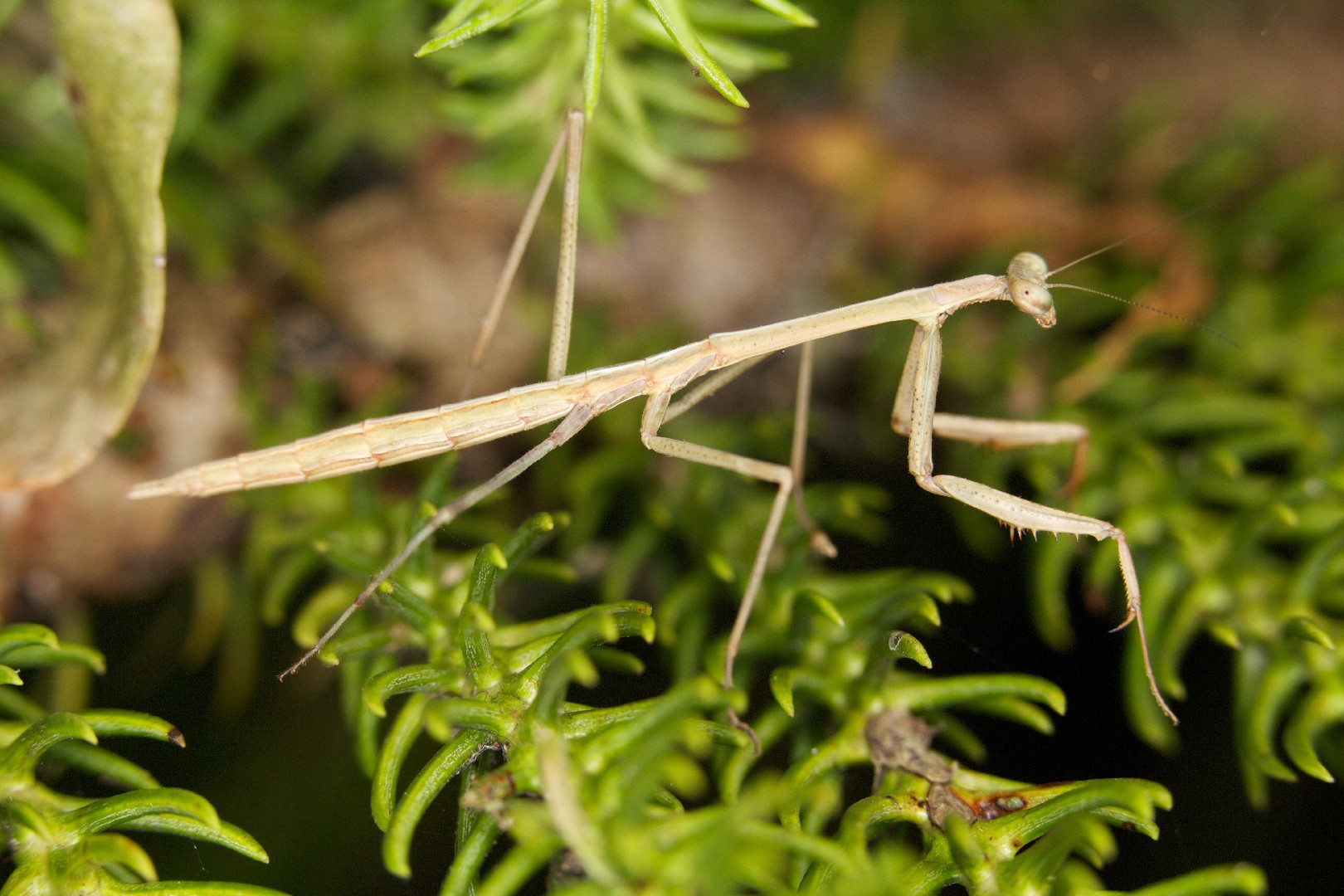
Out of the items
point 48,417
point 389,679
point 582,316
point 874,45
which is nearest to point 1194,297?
point 874,45

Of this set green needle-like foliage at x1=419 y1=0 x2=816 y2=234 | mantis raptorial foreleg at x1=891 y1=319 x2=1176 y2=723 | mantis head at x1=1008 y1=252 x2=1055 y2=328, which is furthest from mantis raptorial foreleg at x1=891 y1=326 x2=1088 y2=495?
green needle-like foliage at x1=419 y1=0 x2=816 y2=234

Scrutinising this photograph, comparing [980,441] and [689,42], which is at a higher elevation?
[689,42]

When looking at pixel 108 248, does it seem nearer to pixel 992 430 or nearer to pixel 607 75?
pixel 607 75

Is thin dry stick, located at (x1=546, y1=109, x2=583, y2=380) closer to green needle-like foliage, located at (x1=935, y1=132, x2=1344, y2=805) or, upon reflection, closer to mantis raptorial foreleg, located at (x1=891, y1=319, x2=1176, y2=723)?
mantis raptorial foreleg, located at (x1=891, y1=319, x2=1176, y2=723)

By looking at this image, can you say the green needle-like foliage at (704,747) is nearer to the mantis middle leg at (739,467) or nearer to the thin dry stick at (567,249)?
the mantis middle leg at (739,467)

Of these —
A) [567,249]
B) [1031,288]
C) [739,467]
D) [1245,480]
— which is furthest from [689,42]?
[1245,480]

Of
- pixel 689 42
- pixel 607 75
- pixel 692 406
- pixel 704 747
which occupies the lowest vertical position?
pixel 692 406

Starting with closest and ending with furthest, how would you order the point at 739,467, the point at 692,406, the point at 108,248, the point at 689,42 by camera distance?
the point at 689,42 → the point at 108,248 → the point at 739,467 → the point at 692,406
